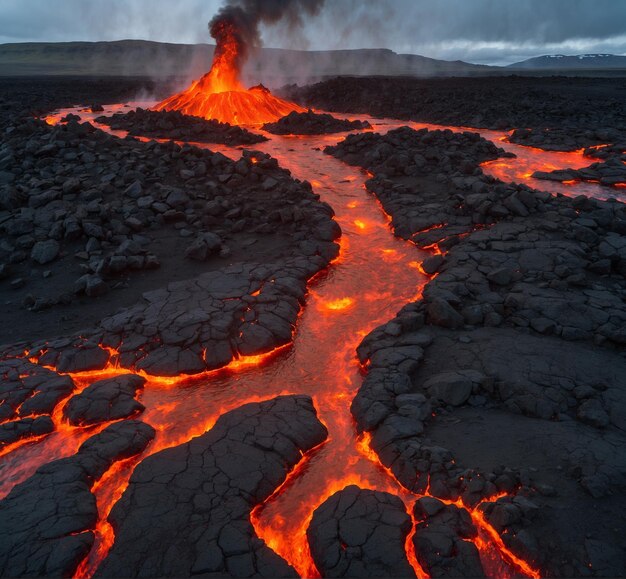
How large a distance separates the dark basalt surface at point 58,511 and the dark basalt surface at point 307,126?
18.8 m

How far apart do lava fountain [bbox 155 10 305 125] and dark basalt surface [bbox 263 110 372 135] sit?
1953 millimetres

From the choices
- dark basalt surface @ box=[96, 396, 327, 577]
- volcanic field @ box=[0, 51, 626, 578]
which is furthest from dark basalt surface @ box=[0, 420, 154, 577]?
dark basalt surface @ box=[96, 396, 327, 577]

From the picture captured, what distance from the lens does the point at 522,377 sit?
17.3 feet

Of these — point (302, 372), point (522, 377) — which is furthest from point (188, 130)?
point (522, 377)

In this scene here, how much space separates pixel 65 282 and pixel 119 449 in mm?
4482

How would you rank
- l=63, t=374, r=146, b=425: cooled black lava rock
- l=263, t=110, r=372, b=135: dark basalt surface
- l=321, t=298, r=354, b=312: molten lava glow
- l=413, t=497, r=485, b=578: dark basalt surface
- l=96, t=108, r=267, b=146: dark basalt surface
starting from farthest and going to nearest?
1. l=263, t=110, r=372, b=135: dark basalt surface
2. l=96, t=108, r=267, b=146: dark basalt surface
3. l=321, t=298, r=354, b=312: molten lava glow
4. l=63, t=374, r=146, b=425: cooled black lava rock
5. l=413, t=497, r=485, b=578: dark basalt surface

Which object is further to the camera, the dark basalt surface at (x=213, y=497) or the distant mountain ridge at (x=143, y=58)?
the distant mountain ridge at (x=143, y=58)

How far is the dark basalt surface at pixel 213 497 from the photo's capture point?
353cm

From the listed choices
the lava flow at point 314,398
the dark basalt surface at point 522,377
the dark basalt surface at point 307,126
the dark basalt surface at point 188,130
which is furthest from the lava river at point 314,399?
the dark basalt surface at point 307,126

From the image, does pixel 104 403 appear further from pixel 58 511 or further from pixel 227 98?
pixel 227 98

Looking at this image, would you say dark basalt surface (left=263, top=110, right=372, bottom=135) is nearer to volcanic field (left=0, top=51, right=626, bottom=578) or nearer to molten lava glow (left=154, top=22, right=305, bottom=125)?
molten lava glow (left=154, top=22, right=305, bottom=125)

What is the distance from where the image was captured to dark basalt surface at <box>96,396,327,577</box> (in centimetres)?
353

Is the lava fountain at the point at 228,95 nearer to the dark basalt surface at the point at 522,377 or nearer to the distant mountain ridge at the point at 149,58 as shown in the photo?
the dark basalt surface at the point at 522,377

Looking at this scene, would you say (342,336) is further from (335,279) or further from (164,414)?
(164,414)
